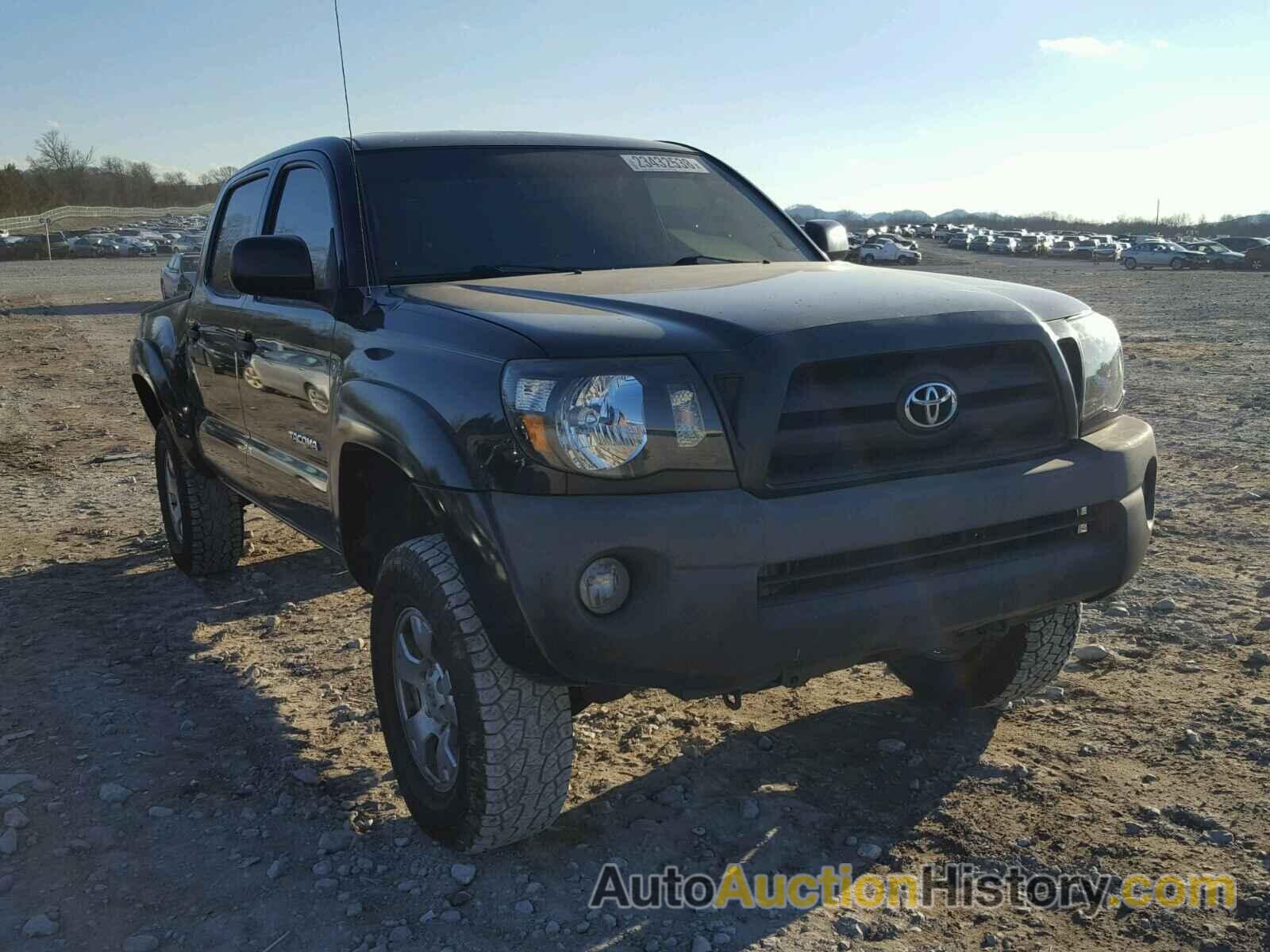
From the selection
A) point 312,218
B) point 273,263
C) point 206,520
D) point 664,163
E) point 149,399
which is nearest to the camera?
point 273,263

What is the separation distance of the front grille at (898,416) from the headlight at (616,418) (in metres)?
0.19

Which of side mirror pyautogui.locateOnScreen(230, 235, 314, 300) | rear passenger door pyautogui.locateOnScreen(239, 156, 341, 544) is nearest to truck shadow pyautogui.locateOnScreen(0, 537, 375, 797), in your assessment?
rear passenger door pyautogui.locateOnScreen(239, 156, 341, 544)

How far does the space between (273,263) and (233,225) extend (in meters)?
1.75

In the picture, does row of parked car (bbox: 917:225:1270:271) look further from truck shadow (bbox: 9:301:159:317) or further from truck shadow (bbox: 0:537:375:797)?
truck shadow (bbox: 0:537:375:797)

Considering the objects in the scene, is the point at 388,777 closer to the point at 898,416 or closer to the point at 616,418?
the point at 616,418

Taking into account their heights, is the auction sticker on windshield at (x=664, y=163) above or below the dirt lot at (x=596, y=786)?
above

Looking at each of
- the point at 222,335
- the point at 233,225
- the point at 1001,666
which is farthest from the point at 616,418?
the point at 233,225

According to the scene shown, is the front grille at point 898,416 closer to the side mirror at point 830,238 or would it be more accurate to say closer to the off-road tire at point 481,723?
the off-road tire at point 481,723

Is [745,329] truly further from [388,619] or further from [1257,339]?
[1257,339]

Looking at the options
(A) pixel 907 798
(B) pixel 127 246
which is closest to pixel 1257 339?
(A) pixel 907 798

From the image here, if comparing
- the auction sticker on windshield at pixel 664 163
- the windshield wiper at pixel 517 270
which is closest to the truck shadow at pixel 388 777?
the windshield wiper at pixel 517 270

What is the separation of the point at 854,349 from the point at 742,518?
1.63ft

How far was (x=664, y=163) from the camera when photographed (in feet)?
14.3

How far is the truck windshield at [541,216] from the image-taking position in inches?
145
